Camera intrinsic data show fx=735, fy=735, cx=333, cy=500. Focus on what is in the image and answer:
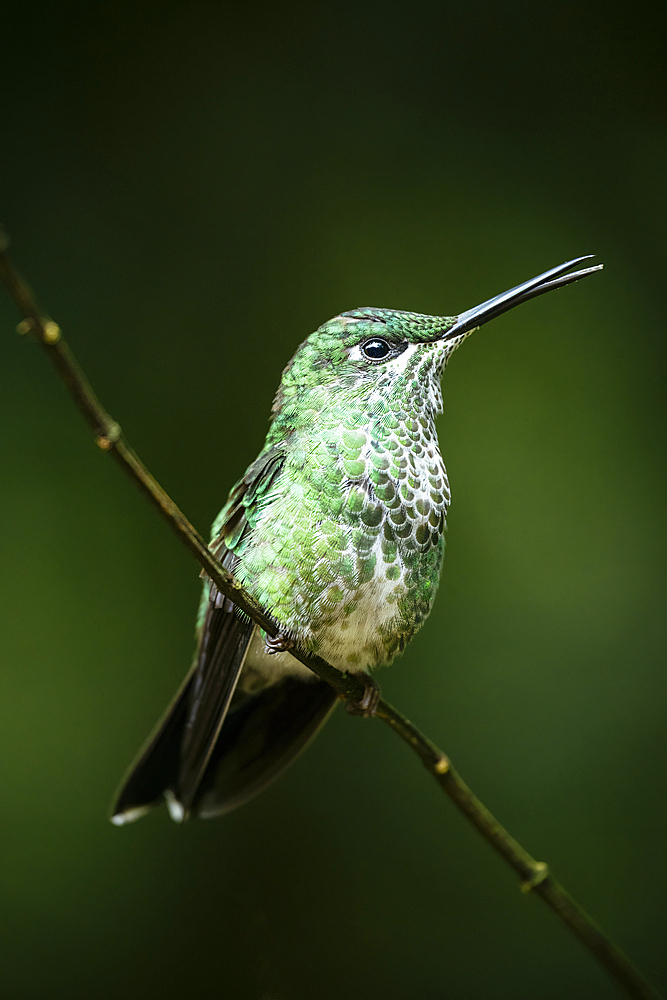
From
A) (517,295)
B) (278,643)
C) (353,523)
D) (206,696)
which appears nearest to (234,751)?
(206,696)

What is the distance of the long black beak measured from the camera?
767 mm

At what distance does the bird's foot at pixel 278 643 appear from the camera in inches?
31.4

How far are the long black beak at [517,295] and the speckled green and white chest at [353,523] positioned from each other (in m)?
0.06

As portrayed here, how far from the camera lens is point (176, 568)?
162 centimetres

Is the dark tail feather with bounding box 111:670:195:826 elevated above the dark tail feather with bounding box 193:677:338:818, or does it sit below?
above

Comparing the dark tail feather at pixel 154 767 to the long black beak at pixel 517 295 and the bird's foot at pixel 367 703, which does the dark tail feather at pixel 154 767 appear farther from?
the long black beak at pixel 517 295

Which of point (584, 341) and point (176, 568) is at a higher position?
point (176, 568)

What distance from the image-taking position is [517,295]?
0.78 meters

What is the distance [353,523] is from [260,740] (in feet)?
1.37

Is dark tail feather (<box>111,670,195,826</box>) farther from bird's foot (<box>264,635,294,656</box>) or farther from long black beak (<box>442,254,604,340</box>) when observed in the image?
long black beak (<box>442,254,604,340</box>)

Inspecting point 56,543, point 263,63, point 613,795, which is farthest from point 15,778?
point 263,63

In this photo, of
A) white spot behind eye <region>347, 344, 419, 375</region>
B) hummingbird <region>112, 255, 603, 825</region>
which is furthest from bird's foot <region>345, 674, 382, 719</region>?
white spot behind eye <region>347, 344, 419, 375</region>

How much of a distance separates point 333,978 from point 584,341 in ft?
4.64

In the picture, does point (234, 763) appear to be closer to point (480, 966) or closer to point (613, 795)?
point (480, 966)
